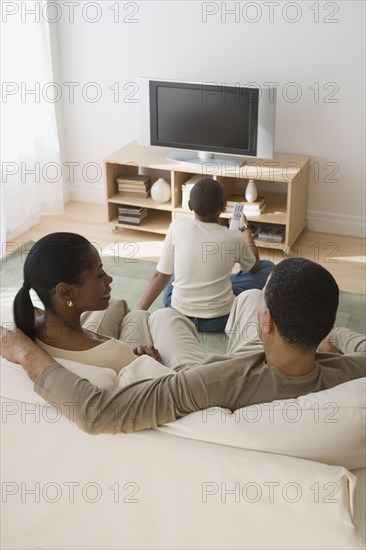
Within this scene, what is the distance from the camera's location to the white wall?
15.1 feet

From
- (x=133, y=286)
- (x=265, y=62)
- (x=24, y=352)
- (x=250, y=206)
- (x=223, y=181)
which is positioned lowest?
(x=133, y=286)

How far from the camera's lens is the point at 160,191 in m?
4.96

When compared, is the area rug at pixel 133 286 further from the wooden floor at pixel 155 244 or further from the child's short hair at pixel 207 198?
the child's short hair at pixel 207 198

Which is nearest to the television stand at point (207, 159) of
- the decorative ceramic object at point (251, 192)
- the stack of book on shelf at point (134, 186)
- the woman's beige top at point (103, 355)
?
the decorative ceramic object at point (251, 192)

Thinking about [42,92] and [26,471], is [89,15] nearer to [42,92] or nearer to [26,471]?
[42,92]

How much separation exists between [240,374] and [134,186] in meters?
3.36

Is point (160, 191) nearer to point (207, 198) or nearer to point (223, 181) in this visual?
point (223, 181)

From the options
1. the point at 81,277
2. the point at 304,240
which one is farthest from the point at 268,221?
the point at 81,277

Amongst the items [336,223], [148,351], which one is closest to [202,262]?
[148,351]

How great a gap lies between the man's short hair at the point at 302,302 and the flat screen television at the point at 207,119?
9.35ft

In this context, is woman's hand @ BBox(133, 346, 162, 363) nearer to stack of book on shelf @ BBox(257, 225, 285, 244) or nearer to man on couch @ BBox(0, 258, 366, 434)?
man on couch @ BBox(0, 258, 366, 434)

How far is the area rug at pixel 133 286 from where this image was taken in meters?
3.87

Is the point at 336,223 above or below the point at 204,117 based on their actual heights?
below

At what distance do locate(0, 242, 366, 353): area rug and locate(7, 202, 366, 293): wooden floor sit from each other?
12 centimetres
